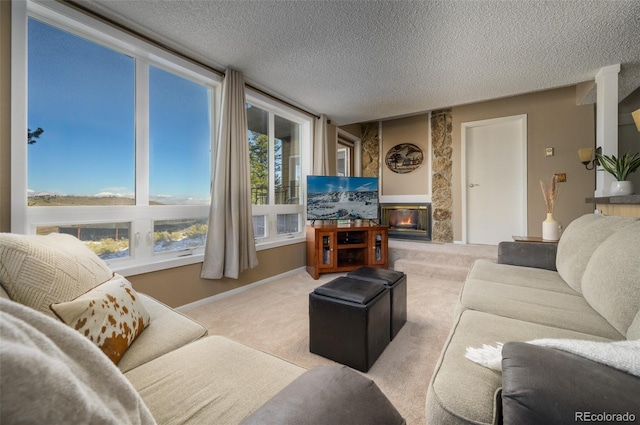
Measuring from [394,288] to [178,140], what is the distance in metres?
2.33

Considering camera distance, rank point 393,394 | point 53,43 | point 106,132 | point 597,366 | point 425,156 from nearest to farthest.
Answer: point 597,366 < point 393,394 < point 53,43 < point 106,132 < point 425,156

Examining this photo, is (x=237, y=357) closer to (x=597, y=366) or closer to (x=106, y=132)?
(x=597, y=366)

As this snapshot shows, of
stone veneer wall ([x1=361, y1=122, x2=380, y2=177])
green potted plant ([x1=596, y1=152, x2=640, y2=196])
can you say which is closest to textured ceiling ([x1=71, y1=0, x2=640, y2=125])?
green potted plant ([x1=596, y1=152, x2=640, y2=196])

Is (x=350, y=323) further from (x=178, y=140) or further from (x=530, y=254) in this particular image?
(x=178, y=140)

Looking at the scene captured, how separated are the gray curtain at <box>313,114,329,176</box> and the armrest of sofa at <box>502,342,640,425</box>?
3.53 metres

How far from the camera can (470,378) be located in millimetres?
770

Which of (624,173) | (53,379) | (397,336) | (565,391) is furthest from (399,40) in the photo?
(53,379)

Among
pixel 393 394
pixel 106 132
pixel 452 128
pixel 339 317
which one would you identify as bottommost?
pixel 393 394

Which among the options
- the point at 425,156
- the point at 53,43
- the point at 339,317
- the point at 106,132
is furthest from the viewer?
the point at 425,156

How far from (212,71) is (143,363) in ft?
8.60

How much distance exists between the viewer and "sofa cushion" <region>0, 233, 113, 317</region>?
84cm

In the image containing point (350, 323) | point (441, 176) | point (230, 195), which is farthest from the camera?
point (441, 176)

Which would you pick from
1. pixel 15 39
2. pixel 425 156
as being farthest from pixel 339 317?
pixel 425 156

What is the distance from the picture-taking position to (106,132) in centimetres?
200
